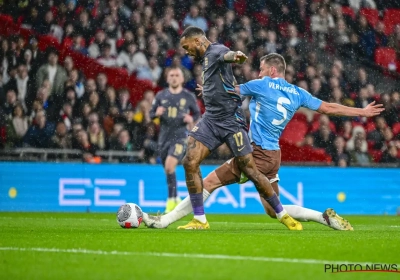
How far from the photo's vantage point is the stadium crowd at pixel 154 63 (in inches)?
610

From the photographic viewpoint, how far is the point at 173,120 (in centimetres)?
1359

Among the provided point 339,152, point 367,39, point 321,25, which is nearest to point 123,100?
point 339,152

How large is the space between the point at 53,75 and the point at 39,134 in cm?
125

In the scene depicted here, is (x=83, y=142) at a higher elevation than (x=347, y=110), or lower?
lower

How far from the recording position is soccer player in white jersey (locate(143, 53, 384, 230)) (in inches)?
356

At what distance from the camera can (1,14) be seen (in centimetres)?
1672

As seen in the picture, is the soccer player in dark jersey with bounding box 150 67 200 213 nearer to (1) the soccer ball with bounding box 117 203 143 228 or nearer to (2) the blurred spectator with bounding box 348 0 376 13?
(1) the soccer ball with bounding box 117 203 143 228

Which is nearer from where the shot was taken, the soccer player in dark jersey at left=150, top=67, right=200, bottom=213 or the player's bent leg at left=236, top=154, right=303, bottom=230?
the player's bent leg at left=236, top=154, right=303, bottom=230

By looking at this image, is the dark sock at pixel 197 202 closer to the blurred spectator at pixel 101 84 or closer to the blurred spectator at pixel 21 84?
the blurred spectator at pixel 101 84

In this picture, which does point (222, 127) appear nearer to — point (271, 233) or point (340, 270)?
point (271, 233)

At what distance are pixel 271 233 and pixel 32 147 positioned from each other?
769 centimetres

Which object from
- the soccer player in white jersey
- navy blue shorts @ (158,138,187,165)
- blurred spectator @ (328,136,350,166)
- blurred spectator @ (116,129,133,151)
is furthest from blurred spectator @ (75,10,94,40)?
the soccer player in white jersey

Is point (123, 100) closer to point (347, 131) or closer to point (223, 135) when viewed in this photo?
point (347, 131)

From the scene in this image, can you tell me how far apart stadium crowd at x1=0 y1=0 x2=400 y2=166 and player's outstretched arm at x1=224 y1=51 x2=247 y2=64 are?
6.93 meters
